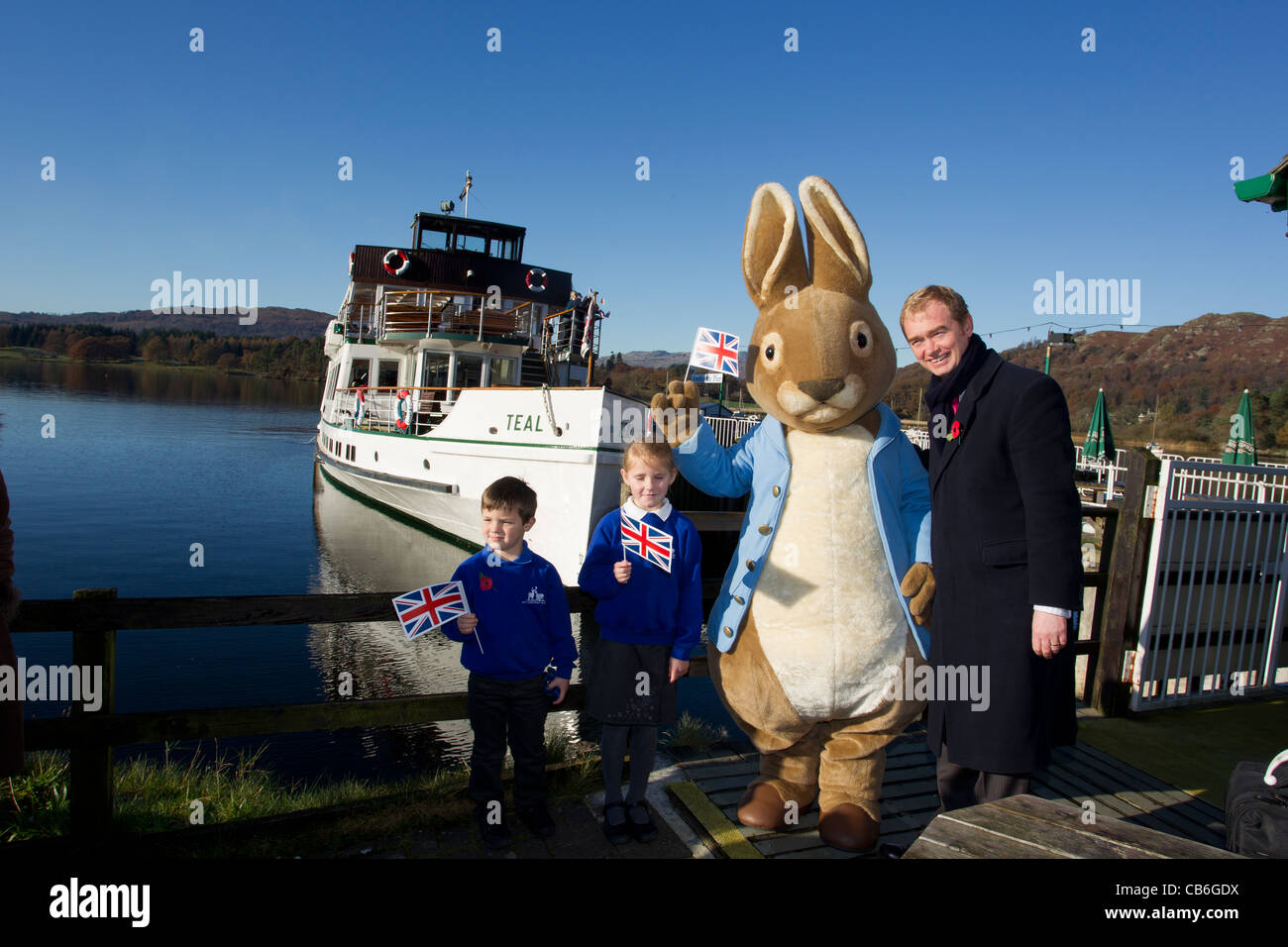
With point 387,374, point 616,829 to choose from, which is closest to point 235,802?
point 616,829

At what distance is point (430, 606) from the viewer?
2799mm

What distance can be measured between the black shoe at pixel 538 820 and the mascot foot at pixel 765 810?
0.76 meters

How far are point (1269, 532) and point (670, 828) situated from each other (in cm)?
451

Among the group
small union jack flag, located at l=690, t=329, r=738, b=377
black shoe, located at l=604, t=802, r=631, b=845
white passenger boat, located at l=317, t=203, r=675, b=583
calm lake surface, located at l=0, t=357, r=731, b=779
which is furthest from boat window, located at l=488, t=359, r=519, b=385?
black shoe, located at l=604, t=802, r=631, b=845

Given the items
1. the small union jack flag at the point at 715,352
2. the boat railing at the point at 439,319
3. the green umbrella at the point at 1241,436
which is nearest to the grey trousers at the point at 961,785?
the small union jack flag at the point at 715,352

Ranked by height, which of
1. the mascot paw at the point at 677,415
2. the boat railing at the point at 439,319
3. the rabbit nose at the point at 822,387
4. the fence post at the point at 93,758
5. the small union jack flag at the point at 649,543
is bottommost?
the fence post at the point at 93,758

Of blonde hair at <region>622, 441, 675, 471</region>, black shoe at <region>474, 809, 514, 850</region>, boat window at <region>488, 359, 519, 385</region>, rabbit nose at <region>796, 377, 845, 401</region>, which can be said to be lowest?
black shoe at <region>474, 809, 514, 850</region>

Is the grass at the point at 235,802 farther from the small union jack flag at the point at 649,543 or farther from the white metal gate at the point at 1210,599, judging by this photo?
the white metal gate at the point at 1210,599

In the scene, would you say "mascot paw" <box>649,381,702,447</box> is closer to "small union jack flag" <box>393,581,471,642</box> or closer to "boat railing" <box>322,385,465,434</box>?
"small union jack flag" <box>393,581,471,642</box>

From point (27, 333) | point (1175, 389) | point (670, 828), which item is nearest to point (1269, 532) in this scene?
point (670, 828)

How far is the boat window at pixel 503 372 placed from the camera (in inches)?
658

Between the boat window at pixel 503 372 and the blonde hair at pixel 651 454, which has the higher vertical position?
the boat window at pixel 503 372

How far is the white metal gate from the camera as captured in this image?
14.8 ft
